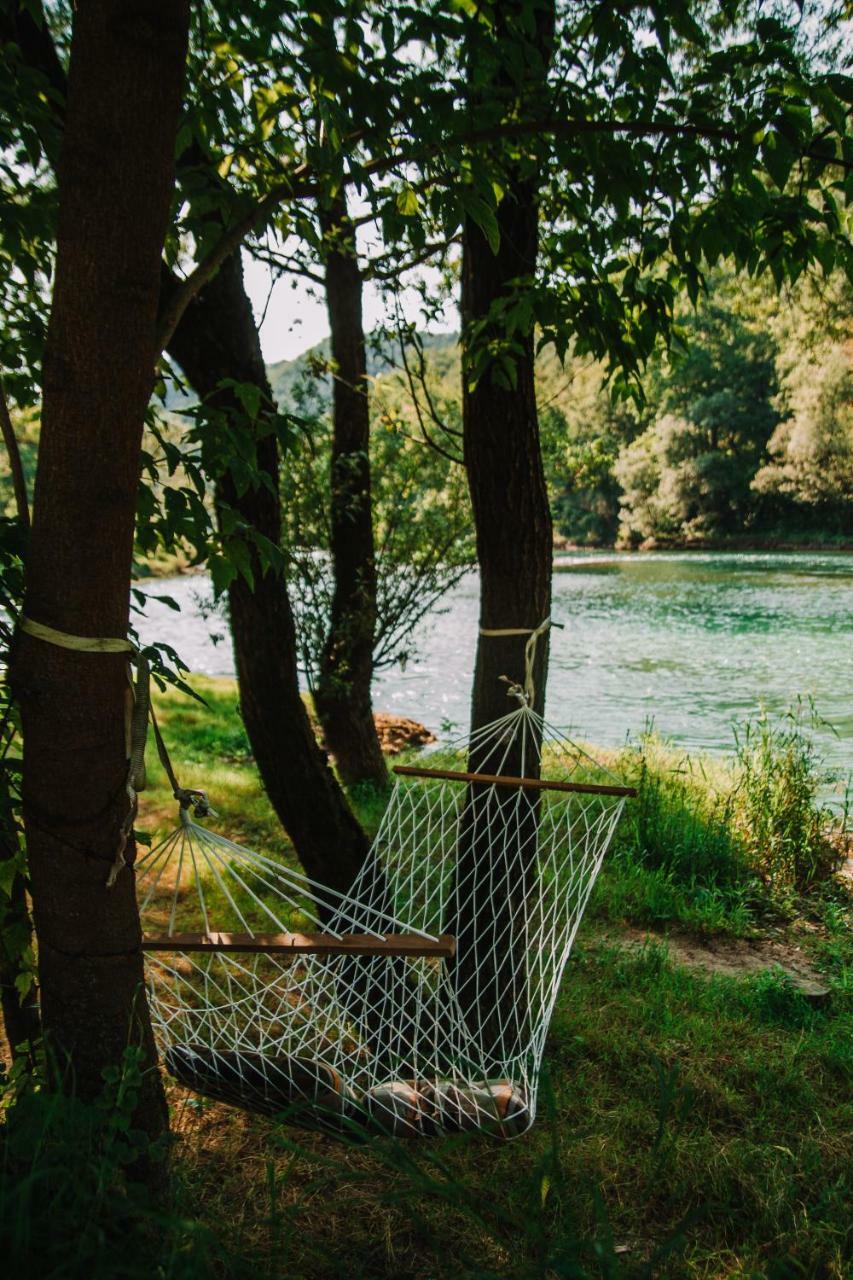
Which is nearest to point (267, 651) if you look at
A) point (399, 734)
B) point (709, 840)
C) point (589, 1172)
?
point (589, 1172)

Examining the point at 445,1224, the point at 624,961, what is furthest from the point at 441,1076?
the point at 624,961

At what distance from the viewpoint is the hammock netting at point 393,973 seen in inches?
53.8

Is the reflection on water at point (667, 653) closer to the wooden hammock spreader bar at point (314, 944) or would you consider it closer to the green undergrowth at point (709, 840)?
the green undergrowth at point (709, 840)

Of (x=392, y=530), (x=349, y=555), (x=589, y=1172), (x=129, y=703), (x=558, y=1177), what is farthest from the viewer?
(x=392, y=530)

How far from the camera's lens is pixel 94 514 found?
0.98 metres

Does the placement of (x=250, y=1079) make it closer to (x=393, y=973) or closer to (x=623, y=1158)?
(x=393, y=973)

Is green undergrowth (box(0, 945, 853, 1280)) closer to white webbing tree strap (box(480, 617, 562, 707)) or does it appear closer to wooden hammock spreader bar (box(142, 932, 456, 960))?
wooden hammock spreader bar (box(142, 932, 456, 960))

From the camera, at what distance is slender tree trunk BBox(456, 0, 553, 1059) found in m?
2.03

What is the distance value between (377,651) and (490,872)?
2.95m

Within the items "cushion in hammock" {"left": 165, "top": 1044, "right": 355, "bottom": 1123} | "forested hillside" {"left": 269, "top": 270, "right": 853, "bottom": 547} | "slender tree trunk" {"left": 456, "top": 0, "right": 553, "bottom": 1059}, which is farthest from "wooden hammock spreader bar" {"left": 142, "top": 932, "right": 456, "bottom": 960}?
"forested hillside" {"left": 269, "top": 270, "right": 853, "bottom": 547}

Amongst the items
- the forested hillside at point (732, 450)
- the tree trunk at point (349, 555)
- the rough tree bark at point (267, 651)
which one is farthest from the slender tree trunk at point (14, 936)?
the forested hillside at point (732, 450)

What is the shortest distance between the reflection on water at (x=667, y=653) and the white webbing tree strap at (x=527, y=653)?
1786 mm

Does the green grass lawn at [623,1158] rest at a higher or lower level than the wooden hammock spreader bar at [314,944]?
lower

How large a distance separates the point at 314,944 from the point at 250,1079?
0.41m
